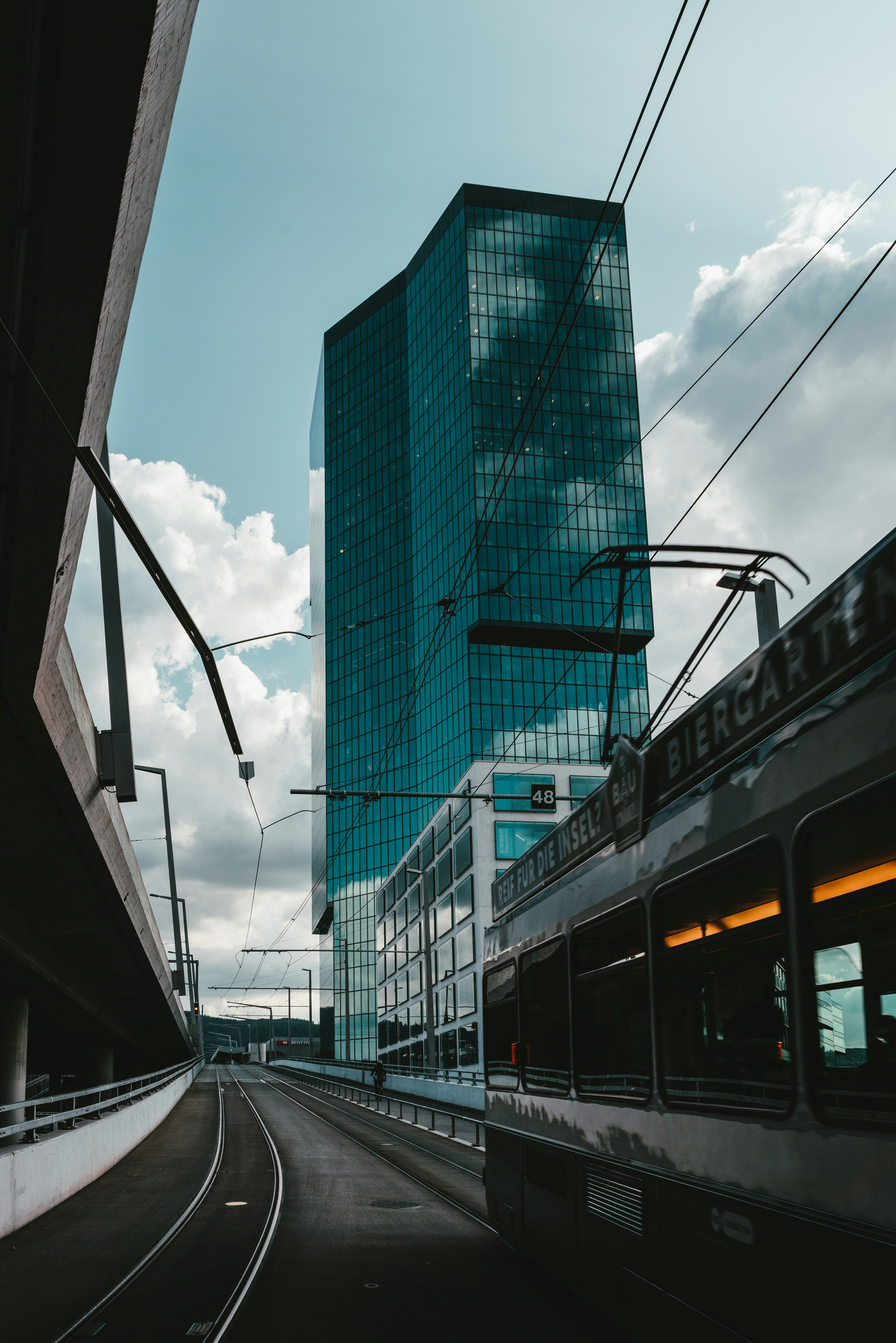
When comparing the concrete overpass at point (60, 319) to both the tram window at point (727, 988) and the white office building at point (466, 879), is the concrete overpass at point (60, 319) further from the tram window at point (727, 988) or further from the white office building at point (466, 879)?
the white office building at point (466, 879)

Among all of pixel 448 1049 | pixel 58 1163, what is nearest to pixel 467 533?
pixel 448 1049

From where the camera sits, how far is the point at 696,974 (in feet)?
17.6

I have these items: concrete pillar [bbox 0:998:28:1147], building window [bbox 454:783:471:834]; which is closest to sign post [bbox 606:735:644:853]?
concrete pillar [bbox 0:998:28:1147]

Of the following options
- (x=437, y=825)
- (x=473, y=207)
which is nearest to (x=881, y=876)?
(x=437, y=825)

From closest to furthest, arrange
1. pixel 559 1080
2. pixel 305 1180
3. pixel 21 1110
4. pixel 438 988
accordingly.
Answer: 1. pixel 559 1080
2. pixel 21 1110
3. pixel 305 1180
4. pixel 438 988

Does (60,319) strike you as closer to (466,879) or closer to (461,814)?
(466,879)

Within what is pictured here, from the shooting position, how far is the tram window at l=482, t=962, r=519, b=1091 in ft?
31.7

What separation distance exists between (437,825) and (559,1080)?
62.1 metres

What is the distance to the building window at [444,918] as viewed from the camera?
2584 inches

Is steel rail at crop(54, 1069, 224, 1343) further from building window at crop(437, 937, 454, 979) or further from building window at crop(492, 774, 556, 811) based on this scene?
building window at crop(437, 937, 454, 979)

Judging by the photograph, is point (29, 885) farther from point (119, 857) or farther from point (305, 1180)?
point (305, 1180)

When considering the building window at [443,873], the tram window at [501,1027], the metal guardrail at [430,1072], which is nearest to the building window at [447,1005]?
the metal guardrail at [430,1072]

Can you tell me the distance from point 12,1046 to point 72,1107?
510 centimetres

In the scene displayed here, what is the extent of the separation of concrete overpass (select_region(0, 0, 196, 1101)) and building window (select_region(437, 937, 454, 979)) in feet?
157
